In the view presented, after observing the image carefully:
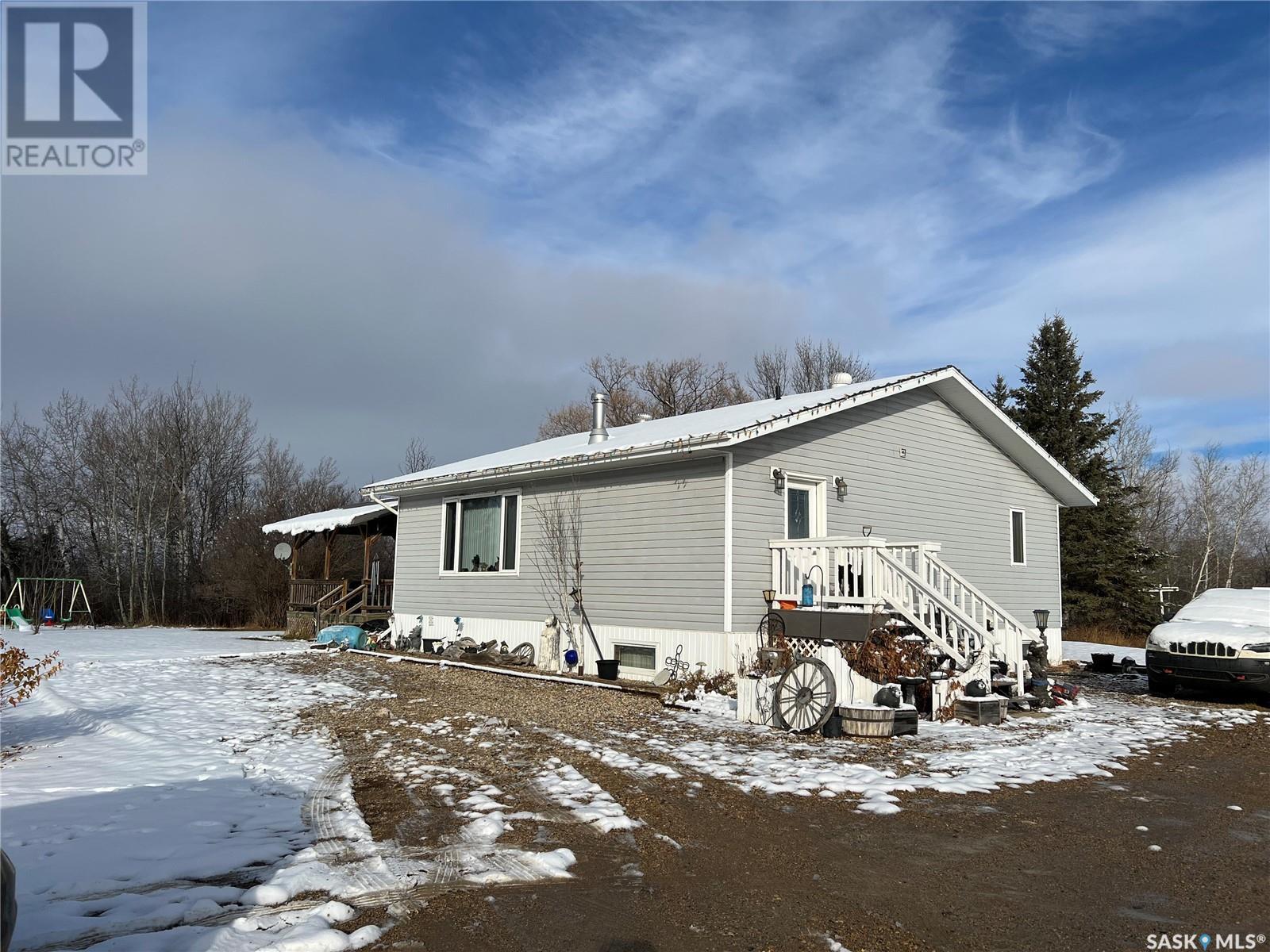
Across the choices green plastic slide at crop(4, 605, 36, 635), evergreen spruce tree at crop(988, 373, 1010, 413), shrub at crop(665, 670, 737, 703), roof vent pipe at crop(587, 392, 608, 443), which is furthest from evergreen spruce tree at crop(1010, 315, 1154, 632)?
green plastic slide at crop(4, 605, 36, 635)

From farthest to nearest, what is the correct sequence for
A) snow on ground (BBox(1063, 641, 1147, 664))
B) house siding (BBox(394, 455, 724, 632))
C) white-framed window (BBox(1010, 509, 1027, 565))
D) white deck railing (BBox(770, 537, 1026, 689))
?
snow on ground (BBox(1063, 641, 1147, 664)) → white-framed window (BBox(1010, 509, 1027, 565)) → house siding (BBox(394, 455, 724, 632)) → white deck railing (BBox(770, 537, 1026, 689))

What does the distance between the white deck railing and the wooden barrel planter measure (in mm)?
A: 1788

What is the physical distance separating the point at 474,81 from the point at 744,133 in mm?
4205

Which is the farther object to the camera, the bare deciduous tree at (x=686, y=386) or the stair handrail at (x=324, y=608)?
the bare deciduous tree at (x=686, y=386)

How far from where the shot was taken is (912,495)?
14594 millimetres

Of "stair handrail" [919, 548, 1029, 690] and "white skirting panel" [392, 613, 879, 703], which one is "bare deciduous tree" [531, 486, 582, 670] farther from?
"stair handrail" [919, 548, 1029, 690]

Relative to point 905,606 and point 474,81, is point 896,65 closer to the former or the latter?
point 474,81

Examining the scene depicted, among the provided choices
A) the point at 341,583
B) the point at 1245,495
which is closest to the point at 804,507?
the point at 341,583

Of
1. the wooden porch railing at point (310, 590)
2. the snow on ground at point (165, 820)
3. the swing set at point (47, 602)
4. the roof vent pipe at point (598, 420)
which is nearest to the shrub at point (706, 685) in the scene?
the snow on ground at point (165, 820)

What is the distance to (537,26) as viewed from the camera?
1105 centimetres

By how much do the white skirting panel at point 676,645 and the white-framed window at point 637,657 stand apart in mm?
36

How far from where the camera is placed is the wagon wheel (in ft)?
27.3

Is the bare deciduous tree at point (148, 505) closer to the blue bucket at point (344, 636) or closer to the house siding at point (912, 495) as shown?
the blue bucket at point (344, 636)

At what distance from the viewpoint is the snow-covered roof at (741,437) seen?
1191 cm
